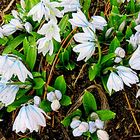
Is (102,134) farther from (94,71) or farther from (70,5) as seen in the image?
(70,5)

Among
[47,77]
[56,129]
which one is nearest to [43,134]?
[56,129]

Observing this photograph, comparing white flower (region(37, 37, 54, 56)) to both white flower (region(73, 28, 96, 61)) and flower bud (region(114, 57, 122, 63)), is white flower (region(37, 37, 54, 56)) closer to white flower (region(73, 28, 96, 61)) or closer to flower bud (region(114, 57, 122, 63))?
white flower (region(73, 28, 96, 61))

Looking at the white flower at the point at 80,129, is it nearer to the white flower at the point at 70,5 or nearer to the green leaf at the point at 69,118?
the green leaf at the point at 69,118

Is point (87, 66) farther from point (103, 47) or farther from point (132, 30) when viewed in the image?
point (132, 30)

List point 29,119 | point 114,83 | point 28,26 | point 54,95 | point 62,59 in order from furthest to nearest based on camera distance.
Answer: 1. point 28,26
2. point 62,59
3. point 54,95
4. point 114,83
5. point 29,119

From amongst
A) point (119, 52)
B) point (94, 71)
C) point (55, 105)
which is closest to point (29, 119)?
point (55, 105)

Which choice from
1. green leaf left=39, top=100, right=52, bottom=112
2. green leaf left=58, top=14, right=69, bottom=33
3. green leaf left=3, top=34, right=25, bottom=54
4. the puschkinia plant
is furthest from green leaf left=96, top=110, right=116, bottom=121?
green leaf left=3, top=34, right=25, bottom=54
